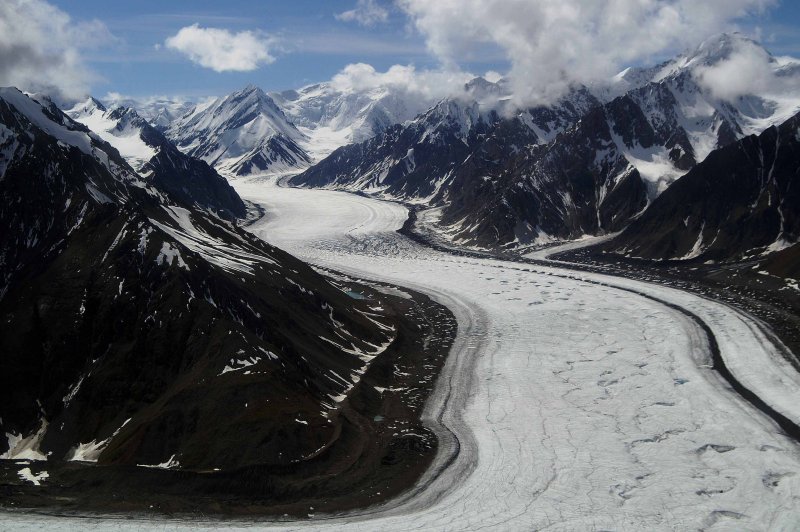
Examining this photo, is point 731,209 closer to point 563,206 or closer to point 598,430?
point 563,206

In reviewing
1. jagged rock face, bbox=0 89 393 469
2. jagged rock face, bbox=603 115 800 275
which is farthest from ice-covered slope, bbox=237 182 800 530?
jagged rock face, bbox=603 115 800 275

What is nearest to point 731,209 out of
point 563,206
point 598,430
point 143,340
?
point 563,206

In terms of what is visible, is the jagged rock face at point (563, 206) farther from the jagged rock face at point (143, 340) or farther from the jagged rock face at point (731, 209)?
the jagged rock face at point (143, 340)

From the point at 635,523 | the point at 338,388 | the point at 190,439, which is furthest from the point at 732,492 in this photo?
the point at 190,439

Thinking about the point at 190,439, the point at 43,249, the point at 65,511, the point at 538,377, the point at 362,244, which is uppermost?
the point at 362,244

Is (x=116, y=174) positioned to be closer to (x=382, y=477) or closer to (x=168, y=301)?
(x=168, y=301)

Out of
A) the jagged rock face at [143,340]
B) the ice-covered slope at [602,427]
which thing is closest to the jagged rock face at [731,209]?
the ice-covered slope at [602,427]
